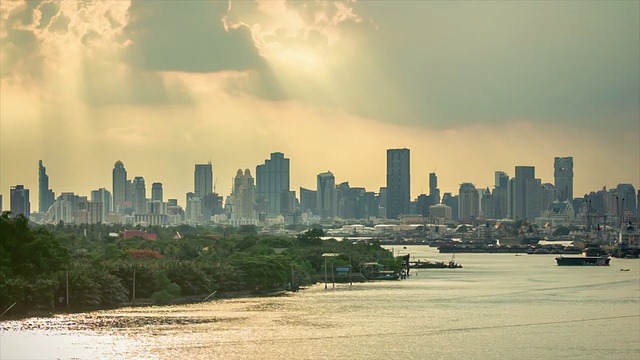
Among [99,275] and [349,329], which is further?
[99,275]

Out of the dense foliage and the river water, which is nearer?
the river water

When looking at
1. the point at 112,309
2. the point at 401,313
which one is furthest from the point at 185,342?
the point at 401,313

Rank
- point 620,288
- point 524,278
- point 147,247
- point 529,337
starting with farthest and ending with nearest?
point 524,278 < point 147,247 < point 620,288 < point 529,337

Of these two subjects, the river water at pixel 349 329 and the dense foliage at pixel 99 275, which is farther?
the dense foliage at pixel 99 275

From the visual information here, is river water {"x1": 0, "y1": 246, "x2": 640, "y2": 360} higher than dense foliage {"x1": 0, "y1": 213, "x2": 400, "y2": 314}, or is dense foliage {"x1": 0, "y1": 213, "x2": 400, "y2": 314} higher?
dense foliage {"x1": 0, "y1": 213, "x2": 400, "y2": 314}

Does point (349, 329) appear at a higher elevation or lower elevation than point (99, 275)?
lower

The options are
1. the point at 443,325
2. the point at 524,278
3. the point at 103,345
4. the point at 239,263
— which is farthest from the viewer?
the point at 524,278

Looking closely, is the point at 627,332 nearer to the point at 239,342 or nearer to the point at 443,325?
the point at 443,325

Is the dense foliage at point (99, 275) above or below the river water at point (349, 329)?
above
